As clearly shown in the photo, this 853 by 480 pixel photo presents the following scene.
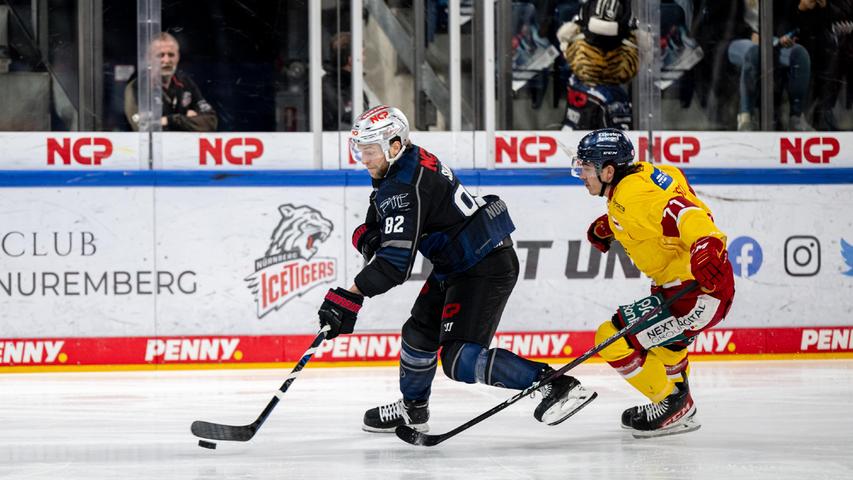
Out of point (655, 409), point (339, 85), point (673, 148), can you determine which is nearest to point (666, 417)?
point (655, 409)

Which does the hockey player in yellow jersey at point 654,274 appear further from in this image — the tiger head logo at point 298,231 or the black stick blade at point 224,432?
the tiger head logo at point 298,231

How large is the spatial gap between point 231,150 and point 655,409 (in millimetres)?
3468

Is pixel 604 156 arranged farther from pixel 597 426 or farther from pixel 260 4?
pixel 260 4

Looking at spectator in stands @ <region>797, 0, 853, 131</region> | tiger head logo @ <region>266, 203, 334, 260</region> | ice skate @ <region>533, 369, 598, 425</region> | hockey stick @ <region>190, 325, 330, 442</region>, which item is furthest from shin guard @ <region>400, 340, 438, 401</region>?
spectator in stands @ <region>797, 0, 853, 131</region>

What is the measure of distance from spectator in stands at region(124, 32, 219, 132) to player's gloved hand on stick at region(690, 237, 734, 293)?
3.75 metres

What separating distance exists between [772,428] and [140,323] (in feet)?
11.6

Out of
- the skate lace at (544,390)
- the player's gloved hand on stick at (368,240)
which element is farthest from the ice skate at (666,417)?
the player's gloved hand on stick at (368,240)

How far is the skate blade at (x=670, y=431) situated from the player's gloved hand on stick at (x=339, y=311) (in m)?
1.13

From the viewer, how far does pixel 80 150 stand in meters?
7.02

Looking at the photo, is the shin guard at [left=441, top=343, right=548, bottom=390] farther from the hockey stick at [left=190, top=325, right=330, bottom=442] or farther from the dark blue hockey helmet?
the dark blue hockey helmet

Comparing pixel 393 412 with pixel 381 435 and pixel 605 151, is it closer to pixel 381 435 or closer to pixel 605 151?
pixel 381 435

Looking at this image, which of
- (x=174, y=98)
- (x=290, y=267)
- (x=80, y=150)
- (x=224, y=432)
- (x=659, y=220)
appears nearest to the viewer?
(x=224, y=432)

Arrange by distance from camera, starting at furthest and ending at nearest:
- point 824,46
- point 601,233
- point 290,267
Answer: point 824,46, point 290,267, point 601,233

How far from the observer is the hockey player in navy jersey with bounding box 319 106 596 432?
4.13 m
